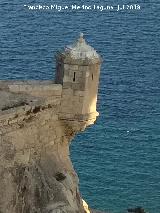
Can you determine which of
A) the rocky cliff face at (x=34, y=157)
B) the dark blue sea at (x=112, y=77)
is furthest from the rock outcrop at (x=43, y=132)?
the dark blue sea at (x=112, y=77)

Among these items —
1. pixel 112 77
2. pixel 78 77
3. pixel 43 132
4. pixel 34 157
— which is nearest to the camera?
pixel 34 157

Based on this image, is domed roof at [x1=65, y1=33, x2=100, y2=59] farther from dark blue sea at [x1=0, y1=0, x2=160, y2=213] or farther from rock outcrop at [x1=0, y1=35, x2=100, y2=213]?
dark blue sea at [x1=0, y1=0, x2=160, y2=213]

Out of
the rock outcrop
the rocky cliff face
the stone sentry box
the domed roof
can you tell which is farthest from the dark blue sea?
the domed roof

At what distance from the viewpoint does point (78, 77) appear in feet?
83.4

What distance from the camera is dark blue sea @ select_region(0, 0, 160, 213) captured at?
156ft

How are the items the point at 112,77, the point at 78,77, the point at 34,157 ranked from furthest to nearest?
1. the point at 112,77
2. the point at 78,77
3. the point at 34,157

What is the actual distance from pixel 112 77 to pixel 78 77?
135 ft

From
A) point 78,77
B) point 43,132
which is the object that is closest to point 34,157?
point 43,132

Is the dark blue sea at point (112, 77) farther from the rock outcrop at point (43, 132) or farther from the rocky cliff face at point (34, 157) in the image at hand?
the rock outcrop at point (43, 132)

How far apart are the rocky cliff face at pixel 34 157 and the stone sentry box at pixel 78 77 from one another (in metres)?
0.41

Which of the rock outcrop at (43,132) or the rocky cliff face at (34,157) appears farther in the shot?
the rock outcrop at (43,132)

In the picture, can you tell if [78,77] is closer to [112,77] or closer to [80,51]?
[80,51]

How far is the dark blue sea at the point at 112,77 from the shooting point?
4753 centimetres

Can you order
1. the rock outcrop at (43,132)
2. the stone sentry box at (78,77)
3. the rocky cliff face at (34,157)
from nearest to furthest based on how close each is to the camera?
1. the rocky cliff face at (34,157)
2. the rock outcrop at (43,132)
3. the stone sentry box at (78,77)
